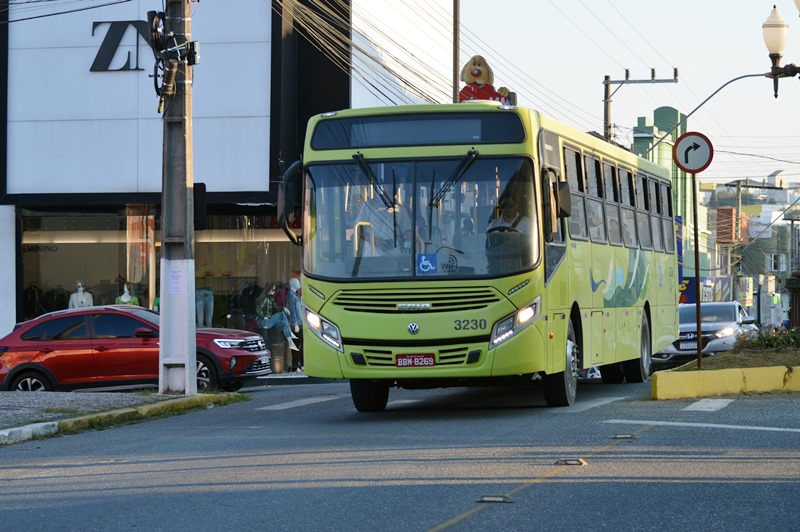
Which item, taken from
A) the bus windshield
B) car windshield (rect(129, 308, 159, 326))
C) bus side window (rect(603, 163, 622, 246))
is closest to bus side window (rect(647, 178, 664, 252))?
bus side window (rect(603, 163, 622, 246))

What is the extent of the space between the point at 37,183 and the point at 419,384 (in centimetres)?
1854

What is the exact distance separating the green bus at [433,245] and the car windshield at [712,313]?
14.0 m

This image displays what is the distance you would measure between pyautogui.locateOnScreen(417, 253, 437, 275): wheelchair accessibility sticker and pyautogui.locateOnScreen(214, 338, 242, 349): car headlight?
801 cm

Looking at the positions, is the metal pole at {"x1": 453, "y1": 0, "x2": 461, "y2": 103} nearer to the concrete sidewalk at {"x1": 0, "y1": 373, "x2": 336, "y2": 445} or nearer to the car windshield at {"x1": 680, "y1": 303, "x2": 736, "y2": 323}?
the car windshield at {"x1": 680, "y1": 303, "x2": 736, "y2": 323}

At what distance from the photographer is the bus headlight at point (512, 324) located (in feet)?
44.7

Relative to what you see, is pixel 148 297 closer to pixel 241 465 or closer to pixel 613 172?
pixel 613 172

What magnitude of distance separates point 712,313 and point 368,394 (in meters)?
14.9

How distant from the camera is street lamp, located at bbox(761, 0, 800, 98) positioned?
75.2ft

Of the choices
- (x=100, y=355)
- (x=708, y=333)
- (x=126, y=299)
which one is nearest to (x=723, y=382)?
(x=100, y=355)

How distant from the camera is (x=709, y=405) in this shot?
14906 mm

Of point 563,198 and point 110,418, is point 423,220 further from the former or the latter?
point 110,418

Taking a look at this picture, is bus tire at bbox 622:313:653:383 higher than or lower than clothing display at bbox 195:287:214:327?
lower

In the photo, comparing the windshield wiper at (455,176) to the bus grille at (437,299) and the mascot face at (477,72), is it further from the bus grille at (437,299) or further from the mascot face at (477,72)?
the mascot face at (477,72)

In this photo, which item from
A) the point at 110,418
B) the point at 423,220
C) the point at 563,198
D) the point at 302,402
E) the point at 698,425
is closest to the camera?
the point at 698,425
